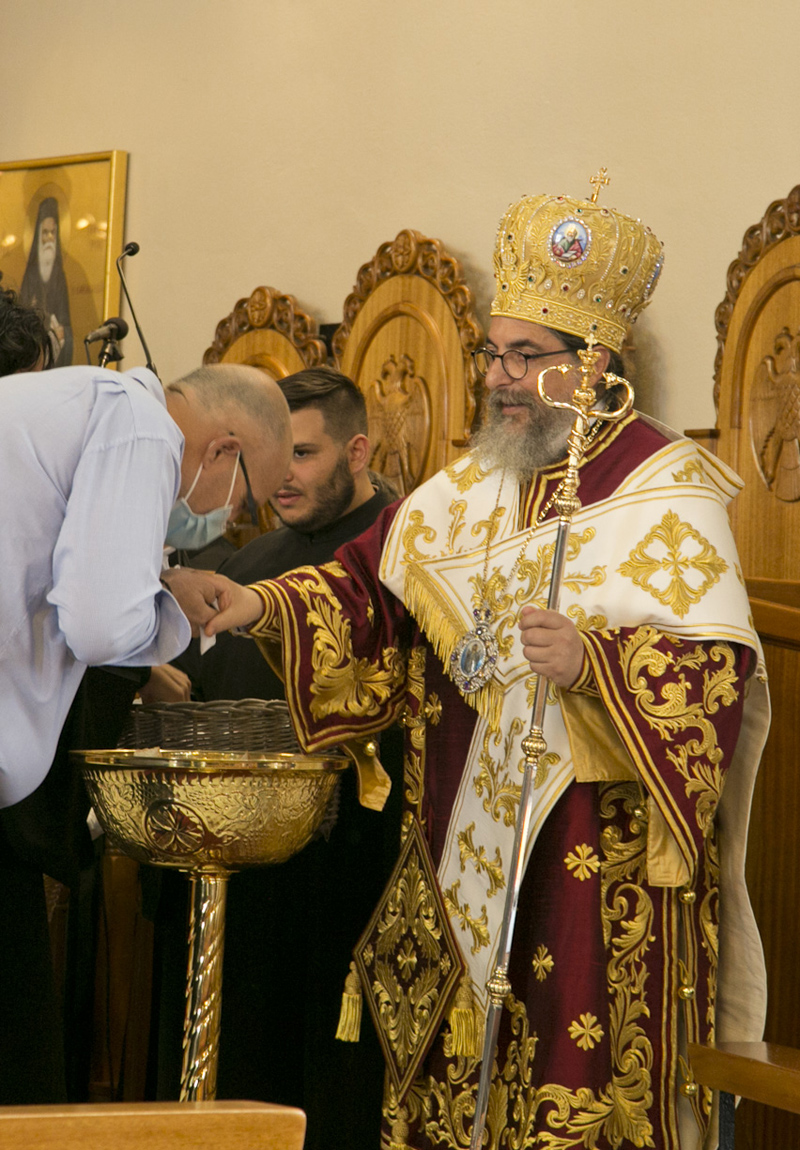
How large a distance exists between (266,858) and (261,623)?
1.87ft

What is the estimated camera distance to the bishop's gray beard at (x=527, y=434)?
3188 mm

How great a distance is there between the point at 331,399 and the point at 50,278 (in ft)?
8.15

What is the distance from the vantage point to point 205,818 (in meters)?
2.54

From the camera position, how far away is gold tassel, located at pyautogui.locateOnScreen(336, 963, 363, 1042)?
3.17 m

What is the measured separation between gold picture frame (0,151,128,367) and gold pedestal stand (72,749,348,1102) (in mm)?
4023

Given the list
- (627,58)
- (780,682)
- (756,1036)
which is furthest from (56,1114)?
(627,58)

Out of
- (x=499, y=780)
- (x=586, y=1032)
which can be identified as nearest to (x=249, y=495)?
(x=499, y=780)

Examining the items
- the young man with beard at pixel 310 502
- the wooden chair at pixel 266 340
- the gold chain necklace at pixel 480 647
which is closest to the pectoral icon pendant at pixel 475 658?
the gold chain necklace at pixel 480 647

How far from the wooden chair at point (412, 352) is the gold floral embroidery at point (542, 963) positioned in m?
2.13

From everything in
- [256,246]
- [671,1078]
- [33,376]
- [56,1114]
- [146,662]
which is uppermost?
[256,246]

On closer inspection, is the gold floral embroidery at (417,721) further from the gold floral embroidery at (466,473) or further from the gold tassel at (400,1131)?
the gold tassel at (400,1131)

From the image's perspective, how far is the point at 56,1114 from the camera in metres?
1.00

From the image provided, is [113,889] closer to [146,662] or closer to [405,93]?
[146,662]

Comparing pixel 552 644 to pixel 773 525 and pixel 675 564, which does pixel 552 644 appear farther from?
pixel 773 525
